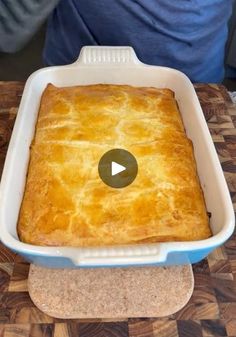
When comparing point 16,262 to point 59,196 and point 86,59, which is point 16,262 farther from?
point 86,59

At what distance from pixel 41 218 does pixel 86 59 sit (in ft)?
1.34

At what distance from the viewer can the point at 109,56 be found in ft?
2.80

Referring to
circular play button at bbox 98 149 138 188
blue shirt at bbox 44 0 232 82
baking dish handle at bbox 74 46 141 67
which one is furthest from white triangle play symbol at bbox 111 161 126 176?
blue shirt at bbox 44 0 232 82

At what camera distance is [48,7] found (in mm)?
514

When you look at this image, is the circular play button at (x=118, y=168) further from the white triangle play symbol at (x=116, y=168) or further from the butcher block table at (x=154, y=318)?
the butcher block table at (x=154, y=318)

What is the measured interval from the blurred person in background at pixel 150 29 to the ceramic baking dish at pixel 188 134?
3.4 inches

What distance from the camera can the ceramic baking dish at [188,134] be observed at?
0.51m

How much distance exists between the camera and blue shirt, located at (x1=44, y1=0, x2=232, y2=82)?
2.84ft

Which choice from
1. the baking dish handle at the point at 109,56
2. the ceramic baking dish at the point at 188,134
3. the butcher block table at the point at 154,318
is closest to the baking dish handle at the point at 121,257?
the ceramic baking dish at the point at 188,134

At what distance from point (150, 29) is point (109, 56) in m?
0.13

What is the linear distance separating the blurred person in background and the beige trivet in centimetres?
56

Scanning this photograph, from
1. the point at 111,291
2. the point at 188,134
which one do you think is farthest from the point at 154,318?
the point at 188,134

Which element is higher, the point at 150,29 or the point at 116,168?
the point at 150,29

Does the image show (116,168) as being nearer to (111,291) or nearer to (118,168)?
(118,168)
